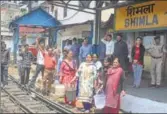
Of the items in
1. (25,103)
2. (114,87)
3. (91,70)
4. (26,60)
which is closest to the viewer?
(114,87)

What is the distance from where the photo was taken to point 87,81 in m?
10.7

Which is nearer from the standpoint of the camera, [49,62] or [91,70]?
[91,70]

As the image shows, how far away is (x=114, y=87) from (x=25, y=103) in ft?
11.7

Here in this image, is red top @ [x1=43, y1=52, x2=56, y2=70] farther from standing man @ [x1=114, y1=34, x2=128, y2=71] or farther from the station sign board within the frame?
the station sign board

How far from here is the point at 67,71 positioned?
40.0 ft

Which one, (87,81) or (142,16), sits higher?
(142,16)

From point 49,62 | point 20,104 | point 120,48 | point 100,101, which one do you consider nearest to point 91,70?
point 100,101

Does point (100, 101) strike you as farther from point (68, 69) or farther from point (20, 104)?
point (20, 104)

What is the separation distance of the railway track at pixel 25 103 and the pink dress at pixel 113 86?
127cm

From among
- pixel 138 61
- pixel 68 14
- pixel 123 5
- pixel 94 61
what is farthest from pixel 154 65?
pixel 68 14

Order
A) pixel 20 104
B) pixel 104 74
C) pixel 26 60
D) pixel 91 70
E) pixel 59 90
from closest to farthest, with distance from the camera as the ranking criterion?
pixel 104 74 < pixel 91 70 < pixel 20 104 < pixel 59 90 < pixel 26 60

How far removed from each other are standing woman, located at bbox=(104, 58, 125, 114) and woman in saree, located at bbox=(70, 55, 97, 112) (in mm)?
912

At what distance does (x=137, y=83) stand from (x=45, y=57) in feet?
10.9

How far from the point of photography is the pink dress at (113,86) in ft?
31.2
